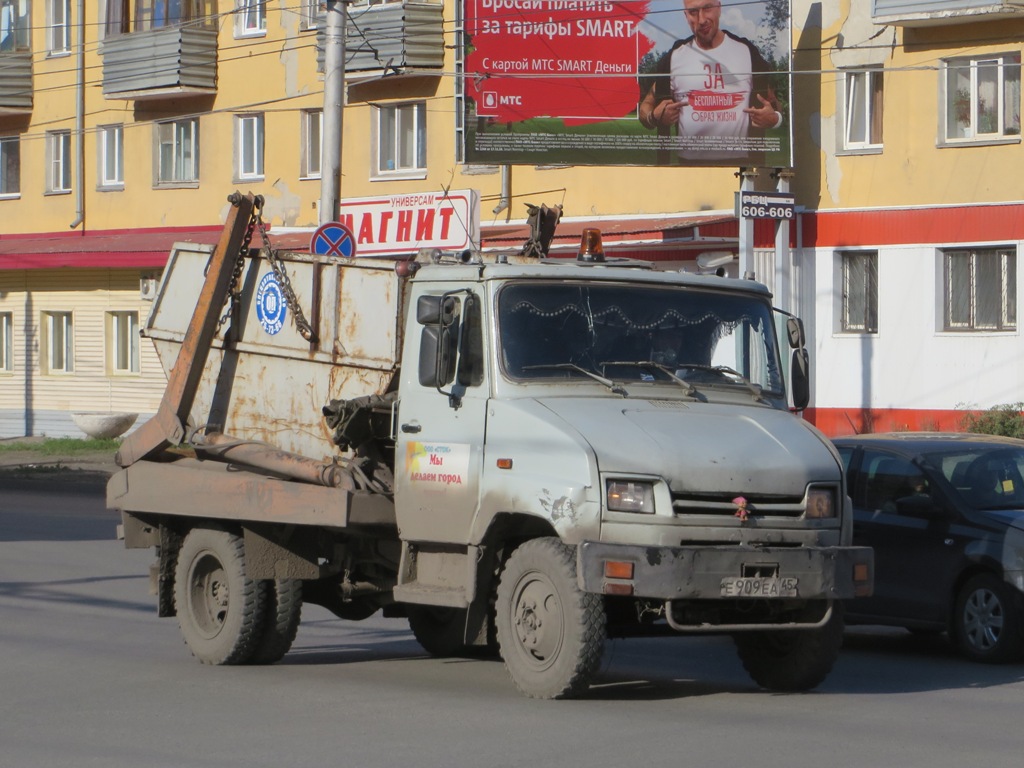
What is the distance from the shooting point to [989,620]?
10.8 m

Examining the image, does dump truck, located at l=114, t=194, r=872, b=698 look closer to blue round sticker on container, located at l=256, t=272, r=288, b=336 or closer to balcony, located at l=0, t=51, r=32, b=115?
blue round sticker on container, located at l=256, t=272, r=288, b=336

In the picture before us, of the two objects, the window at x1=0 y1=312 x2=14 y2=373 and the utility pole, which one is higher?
the utility pole

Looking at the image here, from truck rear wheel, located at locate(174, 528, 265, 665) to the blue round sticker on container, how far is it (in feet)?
4.26

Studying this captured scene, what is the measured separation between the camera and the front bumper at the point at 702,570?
8.31 m

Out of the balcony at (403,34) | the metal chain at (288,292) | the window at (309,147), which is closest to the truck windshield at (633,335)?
the metal chain at (288,292)

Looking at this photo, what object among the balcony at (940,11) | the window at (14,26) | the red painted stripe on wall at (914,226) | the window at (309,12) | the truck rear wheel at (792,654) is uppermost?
the window at (14,26)

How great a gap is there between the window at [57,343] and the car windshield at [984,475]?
30447 mm

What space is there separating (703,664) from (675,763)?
360 cm

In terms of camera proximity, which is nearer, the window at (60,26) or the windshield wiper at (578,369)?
the windshield wiper at (578,369)

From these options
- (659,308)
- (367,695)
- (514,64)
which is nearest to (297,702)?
(367,695)

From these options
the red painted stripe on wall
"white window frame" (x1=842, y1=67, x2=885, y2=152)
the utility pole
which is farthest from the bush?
the utility pole

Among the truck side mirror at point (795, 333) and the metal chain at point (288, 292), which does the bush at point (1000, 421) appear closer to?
the truck side mirror at point (795, 333)

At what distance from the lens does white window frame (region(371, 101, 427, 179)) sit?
3228 cm

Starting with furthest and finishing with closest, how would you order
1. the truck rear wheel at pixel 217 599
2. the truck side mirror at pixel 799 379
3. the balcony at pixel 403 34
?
the balcony at pixel 403 34, the truck rear wheel at pixel 217 599, the truck side mirror at pixel 799 379
